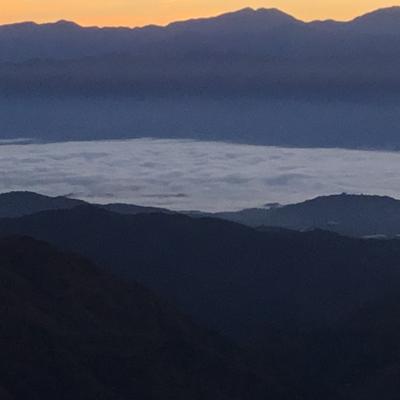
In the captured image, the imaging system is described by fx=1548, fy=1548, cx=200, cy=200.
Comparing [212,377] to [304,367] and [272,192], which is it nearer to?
[304,367]

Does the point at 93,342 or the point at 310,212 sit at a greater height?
the point at 93,342

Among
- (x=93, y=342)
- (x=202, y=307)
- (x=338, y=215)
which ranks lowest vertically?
(x=338, y=215)

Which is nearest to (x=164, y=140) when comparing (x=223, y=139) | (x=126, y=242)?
(x=223, y=139)

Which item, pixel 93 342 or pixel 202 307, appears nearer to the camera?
pixel 93 342

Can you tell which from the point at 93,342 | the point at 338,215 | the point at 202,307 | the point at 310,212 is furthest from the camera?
the point at 310,212

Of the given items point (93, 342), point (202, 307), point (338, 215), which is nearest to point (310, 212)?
point (338, 215)

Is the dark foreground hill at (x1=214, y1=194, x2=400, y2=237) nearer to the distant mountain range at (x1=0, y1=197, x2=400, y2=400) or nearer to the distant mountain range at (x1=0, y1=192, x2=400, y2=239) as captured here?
the distant mountain range at (x1=0, y1=192, x2=400, y2=239)

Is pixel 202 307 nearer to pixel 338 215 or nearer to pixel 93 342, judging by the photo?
pixel 93 342
